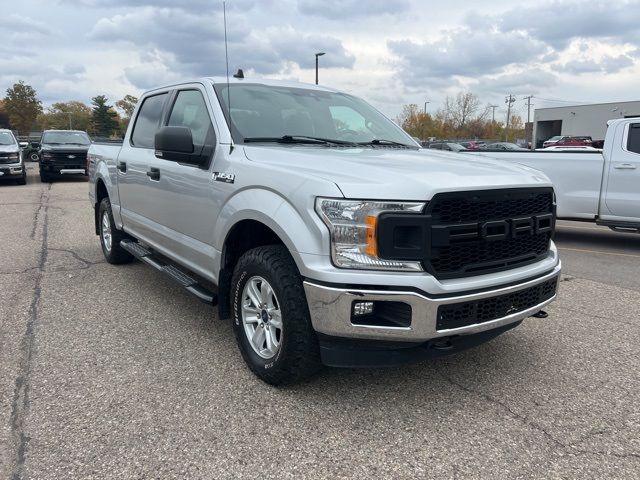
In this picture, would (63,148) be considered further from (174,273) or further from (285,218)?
(285,218)

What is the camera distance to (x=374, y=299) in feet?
8.97

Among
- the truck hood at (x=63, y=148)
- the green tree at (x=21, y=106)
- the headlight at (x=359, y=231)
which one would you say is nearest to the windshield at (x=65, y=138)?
the truck hood at (x=63, y=148)

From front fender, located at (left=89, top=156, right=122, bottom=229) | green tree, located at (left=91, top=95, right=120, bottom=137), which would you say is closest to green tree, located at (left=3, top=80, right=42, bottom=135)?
green tree, located at (left=91, top=95, right=120, bottom=137)

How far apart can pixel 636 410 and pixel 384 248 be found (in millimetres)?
1826

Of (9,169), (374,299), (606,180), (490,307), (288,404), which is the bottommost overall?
(288,404)

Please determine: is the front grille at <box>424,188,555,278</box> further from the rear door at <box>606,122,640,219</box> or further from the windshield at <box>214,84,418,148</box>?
the rear door at <box>606,122,640,219</box>

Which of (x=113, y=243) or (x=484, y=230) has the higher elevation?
(x=484, y=230)

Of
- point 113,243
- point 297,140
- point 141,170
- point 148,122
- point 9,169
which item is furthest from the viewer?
point 9,169

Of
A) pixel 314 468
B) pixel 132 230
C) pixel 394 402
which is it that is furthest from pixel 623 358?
pixel 132 230

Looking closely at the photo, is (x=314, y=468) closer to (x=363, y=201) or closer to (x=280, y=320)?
(x=280, y=320)

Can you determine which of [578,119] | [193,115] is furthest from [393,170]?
[578,119]

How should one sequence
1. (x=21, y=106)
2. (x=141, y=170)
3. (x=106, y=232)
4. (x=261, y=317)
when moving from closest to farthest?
(x=261, y=317) < (x=141, y=170) < (x=106, y=232) < (x=21, y=106)

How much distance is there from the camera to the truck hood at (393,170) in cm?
277

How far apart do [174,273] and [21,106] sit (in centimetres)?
9887
